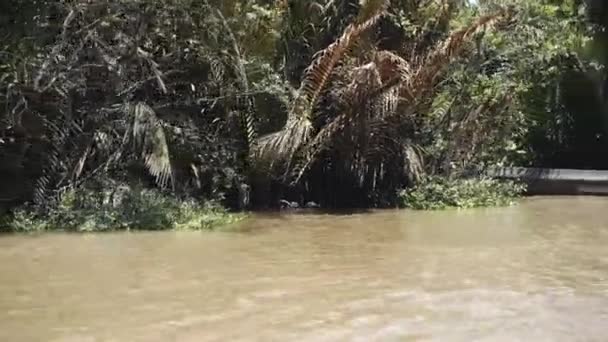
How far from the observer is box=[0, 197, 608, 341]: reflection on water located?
5.96 metres

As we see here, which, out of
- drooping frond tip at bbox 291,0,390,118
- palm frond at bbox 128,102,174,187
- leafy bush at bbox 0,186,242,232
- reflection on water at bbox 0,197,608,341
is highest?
drooping frond tip at bbox 291,0,390,118

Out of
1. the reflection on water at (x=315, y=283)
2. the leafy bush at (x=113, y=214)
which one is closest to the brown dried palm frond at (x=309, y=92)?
the reflection on water at (x=315, y=283)

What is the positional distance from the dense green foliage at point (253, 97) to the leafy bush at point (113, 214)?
0.24ft

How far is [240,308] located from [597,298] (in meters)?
2.79

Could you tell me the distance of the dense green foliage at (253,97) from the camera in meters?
11.2

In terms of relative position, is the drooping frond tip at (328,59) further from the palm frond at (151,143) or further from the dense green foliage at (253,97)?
the palm frond at (151,143)

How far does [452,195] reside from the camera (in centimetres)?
1313

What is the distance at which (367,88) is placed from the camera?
40.8 feet

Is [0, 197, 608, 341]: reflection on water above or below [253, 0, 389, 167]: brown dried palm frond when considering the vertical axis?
below

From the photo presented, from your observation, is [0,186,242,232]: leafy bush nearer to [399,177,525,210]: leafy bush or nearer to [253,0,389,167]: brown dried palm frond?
[253,0,389,167]: brown dried palm frond

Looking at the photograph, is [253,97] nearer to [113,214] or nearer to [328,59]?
[328,59]

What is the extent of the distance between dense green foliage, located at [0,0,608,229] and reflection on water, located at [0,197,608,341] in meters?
1.41

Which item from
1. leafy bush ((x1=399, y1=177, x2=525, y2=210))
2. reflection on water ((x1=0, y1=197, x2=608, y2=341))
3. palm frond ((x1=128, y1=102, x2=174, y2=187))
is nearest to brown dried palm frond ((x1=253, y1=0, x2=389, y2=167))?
reflection on water ((x1=0, y1=197, x2=608, y2=341))

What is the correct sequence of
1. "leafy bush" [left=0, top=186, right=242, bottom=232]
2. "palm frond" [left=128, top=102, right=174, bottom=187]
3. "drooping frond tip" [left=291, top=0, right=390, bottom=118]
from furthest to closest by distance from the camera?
"drooping frond tip" [left=291, top=0, right=390, bottom=118] < "palm frond" [left=128, top=102, right=174, bottom=187] < "leafy bush" [left=0, top=186, right=242, bottom=232]
